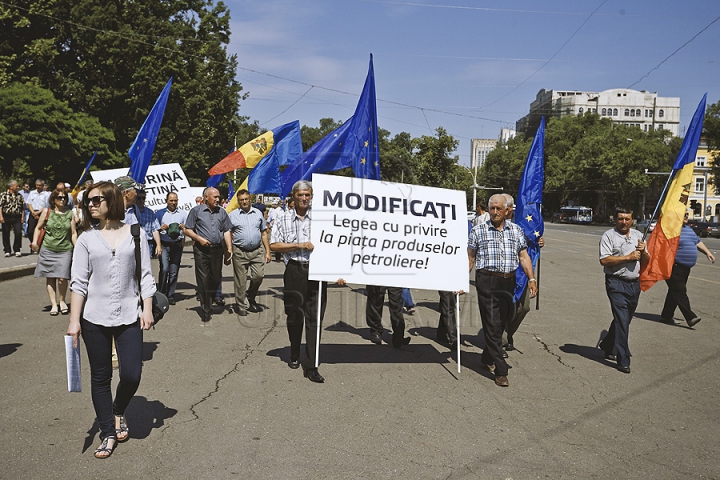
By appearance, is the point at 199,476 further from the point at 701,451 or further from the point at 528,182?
the point at 528,182

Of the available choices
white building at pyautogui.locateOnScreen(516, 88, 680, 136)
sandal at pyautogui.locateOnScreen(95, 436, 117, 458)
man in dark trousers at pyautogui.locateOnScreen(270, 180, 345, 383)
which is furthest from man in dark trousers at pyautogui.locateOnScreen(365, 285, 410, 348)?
white building at pyautogui.locateOnScreen(516, 88, 680, 136)

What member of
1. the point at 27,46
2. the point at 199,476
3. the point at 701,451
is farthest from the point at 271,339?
the point at 27,46

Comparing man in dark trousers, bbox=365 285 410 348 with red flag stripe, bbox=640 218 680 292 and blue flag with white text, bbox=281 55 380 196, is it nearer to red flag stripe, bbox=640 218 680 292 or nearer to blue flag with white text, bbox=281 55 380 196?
blue flag with white text, bbox=281 55 380 196

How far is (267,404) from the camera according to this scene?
5488 millimetres

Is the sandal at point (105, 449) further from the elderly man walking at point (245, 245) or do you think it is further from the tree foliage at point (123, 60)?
the tree foliage at point (123, 60)

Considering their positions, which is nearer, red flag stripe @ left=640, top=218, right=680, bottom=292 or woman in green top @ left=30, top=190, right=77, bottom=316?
red flag stripe @ left=640, top=218, right=680, bottom=292

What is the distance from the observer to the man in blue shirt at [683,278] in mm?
9594

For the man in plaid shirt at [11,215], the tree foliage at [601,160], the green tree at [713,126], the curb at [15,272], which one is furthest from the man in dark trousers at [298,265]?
the tree foliage at [601,160]

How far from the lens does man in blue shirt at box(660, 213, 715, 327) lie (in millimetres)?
9594

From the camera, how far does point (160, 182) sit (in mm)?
12898

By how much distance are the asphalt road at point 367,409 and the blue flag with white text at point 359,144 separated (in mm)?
2497

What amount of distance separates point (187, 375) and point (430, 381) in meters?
2.30

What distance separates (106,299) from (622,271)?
515 cm

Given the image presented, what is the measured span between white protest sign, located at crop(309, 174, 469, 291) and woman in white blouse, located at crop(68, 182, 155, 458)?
2252 millimetres
